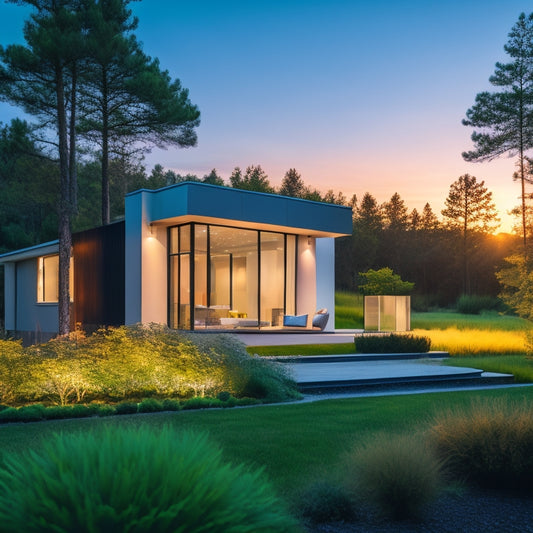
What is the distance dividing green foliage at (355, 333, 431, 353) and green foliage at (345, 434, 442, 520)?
971 cm

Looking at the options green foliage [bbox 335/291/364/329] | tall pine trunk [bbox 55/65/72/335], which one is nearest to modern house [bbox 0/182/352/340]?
tall pine trunk [bbox 55/65/72/335]

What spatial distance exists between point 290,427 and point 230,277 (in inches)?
419

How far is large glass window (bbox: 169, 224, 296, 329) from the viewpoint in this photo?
49.4ft

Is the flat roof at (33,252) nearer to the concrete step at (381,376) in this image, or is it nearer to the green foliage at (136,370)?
the concrete step at (381,376)

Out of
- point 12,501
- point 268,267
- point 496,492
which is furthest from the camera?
point 268,267

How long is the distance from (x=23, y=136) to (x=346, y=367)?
15334 millimetres

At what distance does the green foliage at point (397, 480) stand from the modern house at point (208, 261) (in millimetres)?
11087

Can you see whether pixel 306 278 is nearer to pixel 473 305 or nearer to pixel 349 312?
pixel 349 312

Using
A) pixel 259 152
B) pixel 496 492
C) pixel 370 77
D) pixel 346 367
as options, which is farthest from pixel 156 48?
pixel 496 492

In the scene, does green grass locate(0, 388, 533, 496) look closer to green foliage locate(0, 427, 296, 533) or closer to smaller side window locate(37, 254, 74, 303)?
green foliage locate(0, 427, 296, 533)

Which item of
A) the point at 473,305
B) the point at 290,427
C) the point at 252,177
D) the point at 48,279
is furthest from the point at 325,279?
the point at 252,177

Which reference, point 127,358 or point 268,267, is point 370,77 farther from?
point 127,358

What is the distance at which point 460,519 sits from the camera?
3.06m

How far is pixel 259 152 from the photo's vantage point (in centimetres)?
2389
